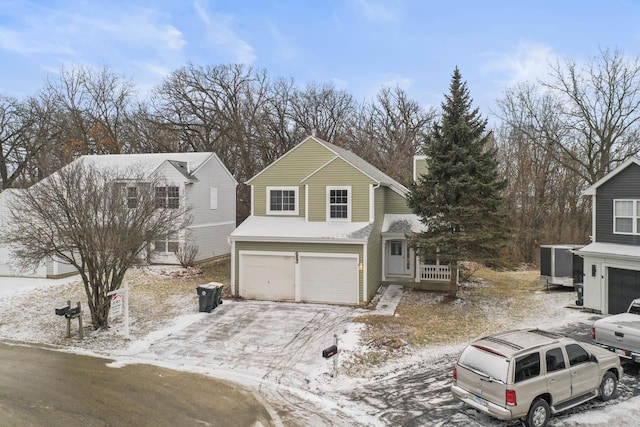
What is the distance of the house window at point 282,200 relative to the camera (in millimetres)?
20719

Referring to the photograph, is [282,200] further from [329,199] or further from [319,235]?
[319,235]

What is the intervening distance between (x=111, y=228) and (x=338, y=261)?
29.2 ft

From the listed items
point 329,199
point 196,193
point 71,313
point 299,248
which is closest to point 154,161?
point 196,193

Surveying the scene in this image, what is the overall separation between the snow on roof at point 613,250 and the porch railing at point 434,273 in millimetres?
6269

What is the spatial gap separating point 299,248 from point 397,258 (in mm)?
6274

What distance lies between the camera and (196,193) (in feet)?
92.0

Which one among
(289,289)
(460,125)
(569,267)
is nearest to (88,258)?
(289,289)

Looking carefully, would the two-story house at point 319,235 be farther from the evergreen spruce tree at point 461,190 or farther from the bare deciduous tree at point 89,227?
the bare deciduous tree at point 89,227

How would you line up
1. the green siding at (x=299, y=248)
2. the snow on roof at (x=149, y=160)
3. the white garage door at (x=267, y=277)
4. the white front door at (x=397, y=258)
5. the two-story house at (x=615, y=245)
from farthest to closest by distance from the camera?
1. the snow on roof at (x=149, y=160)
2. the white front door at (x=397, y=258)
3. the white garage door at (x=267, y=277)
4. the green siding at (x=299, y=248)
5. the two-story house at (x=615, y=245)

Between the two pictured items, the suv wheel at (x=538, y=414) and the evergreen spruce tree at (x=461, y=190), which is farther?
the evergreen spruce tree at (x=461, y=190)

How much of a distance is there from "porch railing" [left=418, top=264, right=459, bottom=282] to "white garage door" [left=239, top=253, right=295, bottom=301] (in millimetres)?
6925

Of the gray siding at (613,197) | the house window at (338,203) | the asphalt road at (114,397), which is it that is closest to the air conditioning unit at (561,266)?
the gray siding at (613,197)

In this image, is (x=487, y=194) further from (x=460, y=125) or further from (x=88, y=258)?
(x=88, y=258)

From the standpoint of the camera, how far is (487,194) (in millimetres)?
17250
